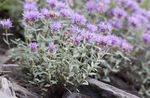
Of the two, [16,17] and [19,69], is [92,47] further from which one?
[16,17]

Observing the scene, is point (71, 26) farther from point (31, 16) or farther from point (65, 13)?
point (31, 16)

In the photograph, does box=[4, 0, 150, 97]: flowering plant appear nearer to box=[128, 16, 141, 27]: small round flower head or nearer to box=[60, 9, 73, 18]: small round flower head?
box=[60, 9, 73, 18]: small round flower head

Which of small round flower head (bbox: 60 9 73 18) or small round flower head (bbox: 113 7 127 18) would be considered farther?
small round flower head (bbox: 113 7 127 18)

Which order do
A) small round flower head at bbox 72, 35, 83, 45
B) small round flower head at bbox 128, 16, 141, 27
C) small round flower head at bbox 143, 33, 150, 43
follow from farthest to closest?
1. small round flower head at bbox 128, 16, 141, 27
2. small round flower head at bbox 143, 33, 150, 43
3. small round flower head at bbox 72, 35, 83, 45

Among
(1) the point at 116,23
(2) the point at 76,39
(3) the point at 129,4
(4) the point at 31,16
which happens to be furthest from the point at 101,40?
(3) the point at 129,4

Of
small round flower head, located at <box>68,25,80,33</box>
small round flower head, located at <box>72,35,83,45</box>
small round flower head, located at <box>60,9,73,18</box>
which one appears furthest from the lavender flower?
small round flower head, located at <box>72,35,83,45</box>

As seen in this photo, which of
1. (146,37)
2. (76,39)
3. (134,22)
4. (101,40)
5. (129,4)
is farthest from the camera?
(129,4)

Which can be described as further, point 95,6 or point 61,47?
point 95,6

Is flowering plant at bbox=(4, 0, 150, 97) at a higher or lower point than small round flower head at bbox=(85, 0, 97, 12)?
lower

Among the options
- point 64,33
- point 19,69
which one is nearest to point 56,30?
point 64,33

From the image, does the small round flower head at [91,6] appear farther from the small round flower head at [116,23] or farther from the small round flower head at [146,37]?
the small round flower head at [146,37]

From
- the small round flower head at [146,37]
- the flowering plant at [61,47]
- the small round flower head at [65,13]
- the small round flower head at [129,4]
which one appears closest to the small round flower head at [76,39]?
the flowering plant at [61,47]
